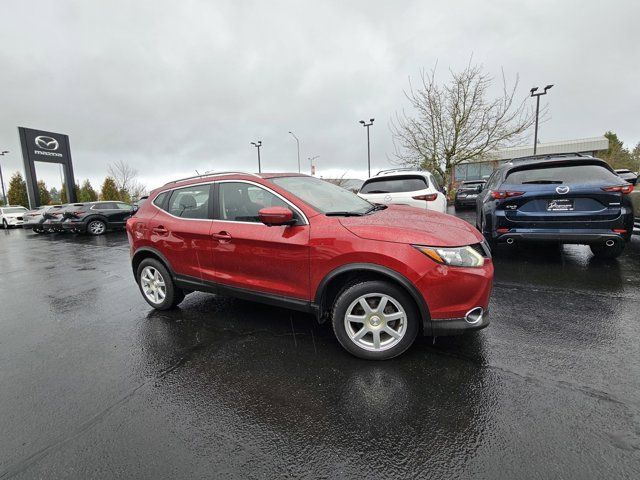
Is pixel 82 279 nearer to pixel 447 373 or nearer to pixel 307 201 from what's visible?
pixel 307 201

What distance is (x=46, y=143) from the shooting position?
29281mm

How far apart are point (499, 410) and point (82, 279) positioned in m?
7.29

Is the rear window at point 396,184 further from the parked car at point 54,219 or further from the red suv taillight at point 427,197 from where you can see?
the parked car at point 54,219

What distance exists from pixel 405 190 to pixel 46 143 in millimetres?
34422

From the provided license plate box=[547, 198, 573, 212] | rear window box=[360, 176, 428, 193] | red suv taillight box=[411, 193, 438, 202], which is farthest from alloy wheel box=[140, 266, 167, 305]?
license plate box=[547, 198, 573, 212]

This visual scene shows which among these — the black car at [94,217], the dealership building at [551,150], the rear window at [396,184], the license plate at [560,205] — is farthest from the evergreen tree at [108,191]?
the license plate at [560,205]

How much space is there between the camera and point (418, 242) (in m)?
2.74

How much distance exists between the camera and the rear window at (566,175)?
497 centimetres

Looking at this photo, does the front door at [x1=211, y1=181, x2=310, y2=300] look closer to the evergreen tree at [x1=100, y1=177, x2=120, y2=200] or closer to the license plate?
the license plate

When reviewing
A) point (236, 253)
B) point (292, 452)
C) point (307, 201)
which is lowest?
point (292, 452)

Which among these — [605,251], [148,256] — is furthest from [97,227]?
[605,251]

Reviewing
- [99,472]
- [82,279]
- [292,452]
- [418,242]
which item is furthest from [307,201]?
[82,279]

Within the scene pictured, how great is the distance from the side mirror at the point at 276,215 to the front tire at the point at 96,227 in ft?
50.7

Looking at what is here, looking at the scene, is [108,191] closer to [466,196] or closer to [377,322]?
[466,196]
